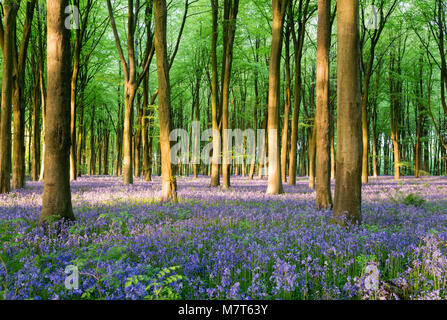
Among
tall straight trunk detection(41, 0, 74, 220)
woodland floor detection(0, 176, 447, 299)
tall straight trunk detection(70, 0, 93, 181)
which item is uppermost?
tall straight trunk detection(70, 0, 93, 181)

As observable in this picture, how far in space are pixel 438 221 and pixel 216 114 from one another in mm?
12417

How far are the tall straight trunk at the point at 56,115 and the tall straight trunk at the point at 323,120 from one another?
677cm

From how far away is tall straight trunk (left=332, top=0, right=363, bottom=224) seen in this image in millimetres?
6000

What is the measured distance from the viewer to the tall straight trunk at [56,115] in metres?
5.54

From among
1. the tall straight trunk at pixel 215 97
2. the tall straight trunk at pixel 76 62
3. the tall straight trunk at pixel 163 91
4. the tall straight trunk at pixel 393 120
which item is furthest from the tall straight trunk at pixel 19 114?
the tall straight trunk at pixel 393 120

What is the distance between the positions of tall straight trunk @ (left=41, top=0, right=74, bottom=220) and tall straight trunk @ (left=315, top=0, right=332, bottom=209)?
6.77 metres

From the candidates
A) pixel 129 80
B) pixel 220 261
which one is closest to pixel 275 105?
pixel 129 80

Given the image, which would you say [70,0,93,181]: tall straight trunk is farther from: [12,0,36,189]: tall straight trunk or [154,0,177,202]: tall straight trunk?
[154,0,177,202]: tall straight trunk

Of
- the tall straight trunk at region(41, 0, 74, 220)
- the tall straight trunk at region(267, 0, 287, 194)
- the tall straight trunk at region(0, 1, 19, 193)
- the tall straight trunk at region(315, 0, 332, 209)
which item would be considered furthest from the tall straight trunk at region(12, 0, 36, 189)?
the tall straight trunk at region(315, 0, 332, 209)

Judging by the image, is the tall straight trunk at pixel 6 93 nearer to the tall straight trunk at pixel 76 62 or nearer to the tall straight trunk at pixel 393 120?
the tall straight trunk at pixel 76 62

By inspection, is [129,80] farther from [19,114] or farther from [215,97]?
[19,114]

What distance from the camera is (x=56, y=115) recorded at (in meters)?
5.55
